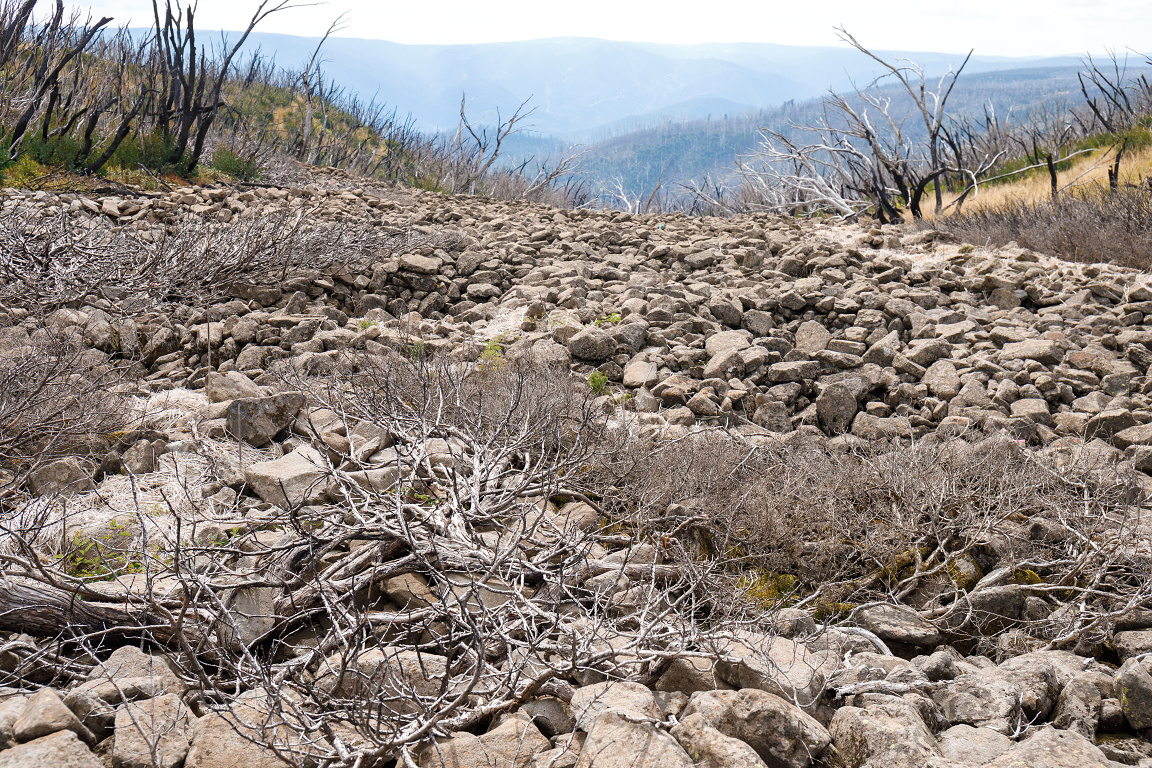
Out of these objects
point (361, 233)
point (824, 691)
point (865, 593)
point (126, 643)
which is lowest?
point (865, 593)

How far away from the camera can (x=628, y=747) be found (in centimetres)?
166

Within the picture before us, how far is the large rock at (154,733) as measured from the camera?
1584mm

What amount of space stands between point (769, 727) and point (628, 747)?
0.40m

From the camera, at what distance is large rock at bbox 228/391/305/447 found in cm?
348

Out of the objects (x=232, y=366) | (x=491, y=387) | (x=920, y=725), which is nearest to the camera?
(x=920, y=725)

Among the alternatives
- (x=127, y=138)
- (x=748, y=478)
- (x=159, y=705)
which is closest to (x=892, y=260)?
(x=748, y=478)

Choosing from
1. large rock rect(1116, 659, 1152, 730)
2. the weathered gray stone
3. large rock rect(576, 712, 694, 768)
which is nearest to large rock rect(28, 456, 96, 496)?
large rock rect(576, 712, 694, 768)

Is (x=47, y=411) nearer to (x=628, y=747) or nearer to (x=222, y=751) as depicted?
(x=222, y=751)

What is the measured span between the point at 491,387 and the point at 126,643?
236 cm

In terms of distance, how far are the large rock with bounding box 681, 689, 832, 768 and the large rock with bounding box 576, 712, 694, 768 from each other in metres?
0.17

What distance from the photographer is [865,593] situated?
2.98 meters

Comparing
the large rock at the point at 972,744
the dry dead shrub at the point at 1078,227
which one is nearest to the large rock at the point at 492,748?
the large rock at the point at 972,744

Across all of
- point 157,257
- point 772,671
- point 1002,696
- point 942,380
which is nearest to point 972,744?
point 1002,696

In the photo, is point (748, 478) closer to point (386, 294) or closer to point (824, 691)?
point (824, 691)
